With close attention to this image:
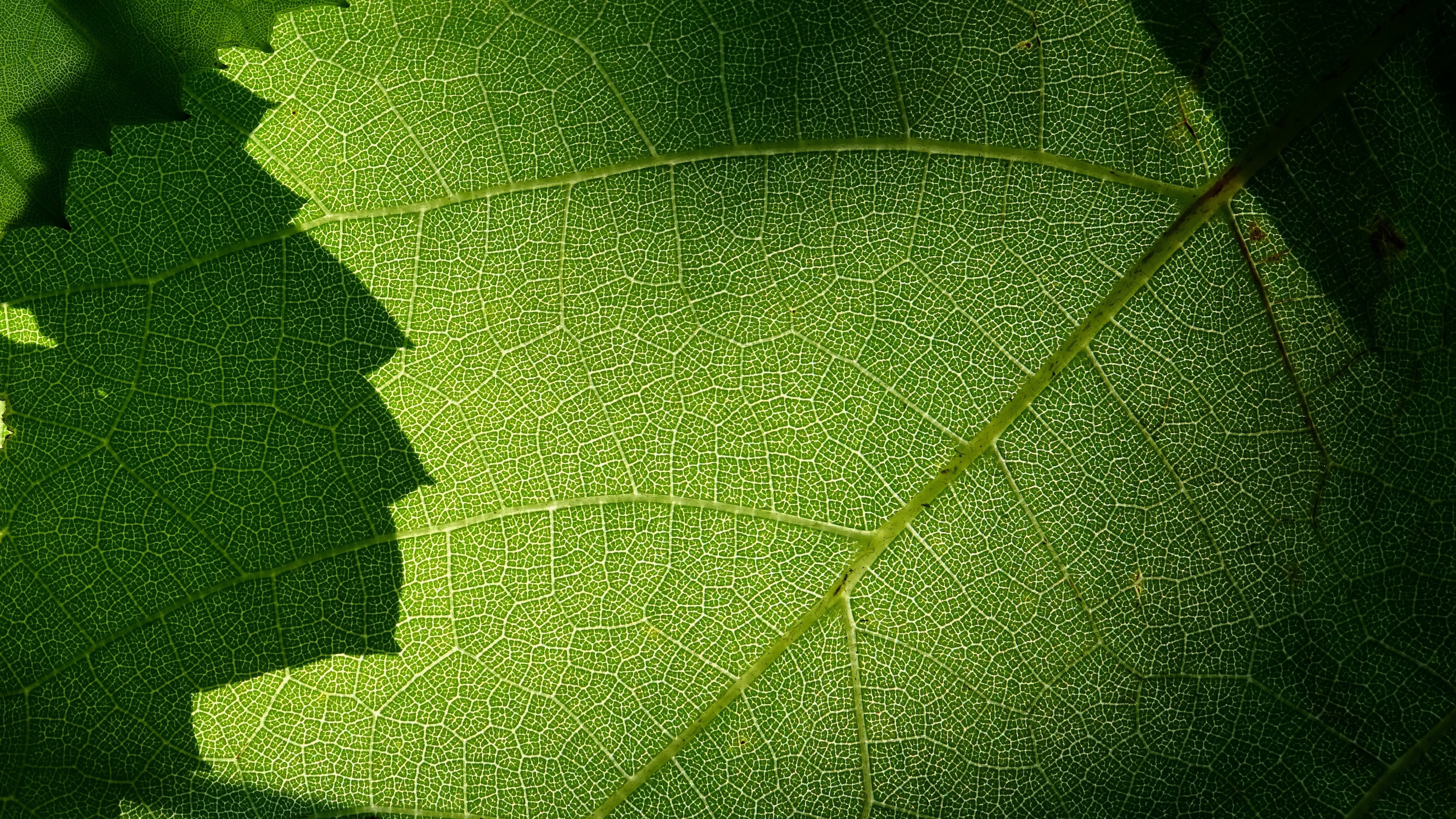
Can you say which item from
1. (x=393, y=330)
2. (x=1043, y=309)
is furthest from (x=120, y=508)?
(x=1043, y=309)

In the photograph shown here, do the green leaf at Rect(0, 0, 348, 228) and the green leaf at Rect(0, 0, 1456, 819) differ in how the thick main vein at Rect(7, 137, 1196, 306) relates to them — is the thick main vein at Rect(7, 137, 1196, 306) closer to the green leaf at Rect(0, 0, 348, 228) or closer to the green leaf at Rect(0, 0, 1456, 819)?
the green leaf at Rect(0, 0, 1456, 819)

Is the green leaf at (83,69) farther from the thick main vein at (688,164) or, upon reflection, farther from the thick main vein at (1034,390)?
the thick main vein at (1034,390)

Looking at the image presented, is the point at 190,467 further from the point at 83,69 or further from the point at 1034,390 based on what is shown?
the point at 1034,390

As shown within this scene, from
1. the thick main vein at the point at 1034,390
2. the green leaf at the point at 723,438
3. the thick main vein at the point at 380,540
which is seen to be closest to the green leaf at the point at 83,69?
the green leaf at the point at 723,438

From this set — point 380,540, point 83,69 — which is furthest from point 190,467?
point 83,69

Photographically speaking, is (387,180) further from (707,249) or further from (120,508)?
(120,508)

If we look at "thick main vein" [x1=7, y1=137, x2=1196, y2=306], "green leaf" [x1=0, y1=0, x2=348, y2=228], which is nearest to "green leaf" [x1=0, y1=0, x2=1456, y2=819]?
"thick main vein" [x1=7, y1=137, x2=1196, y2=306]
